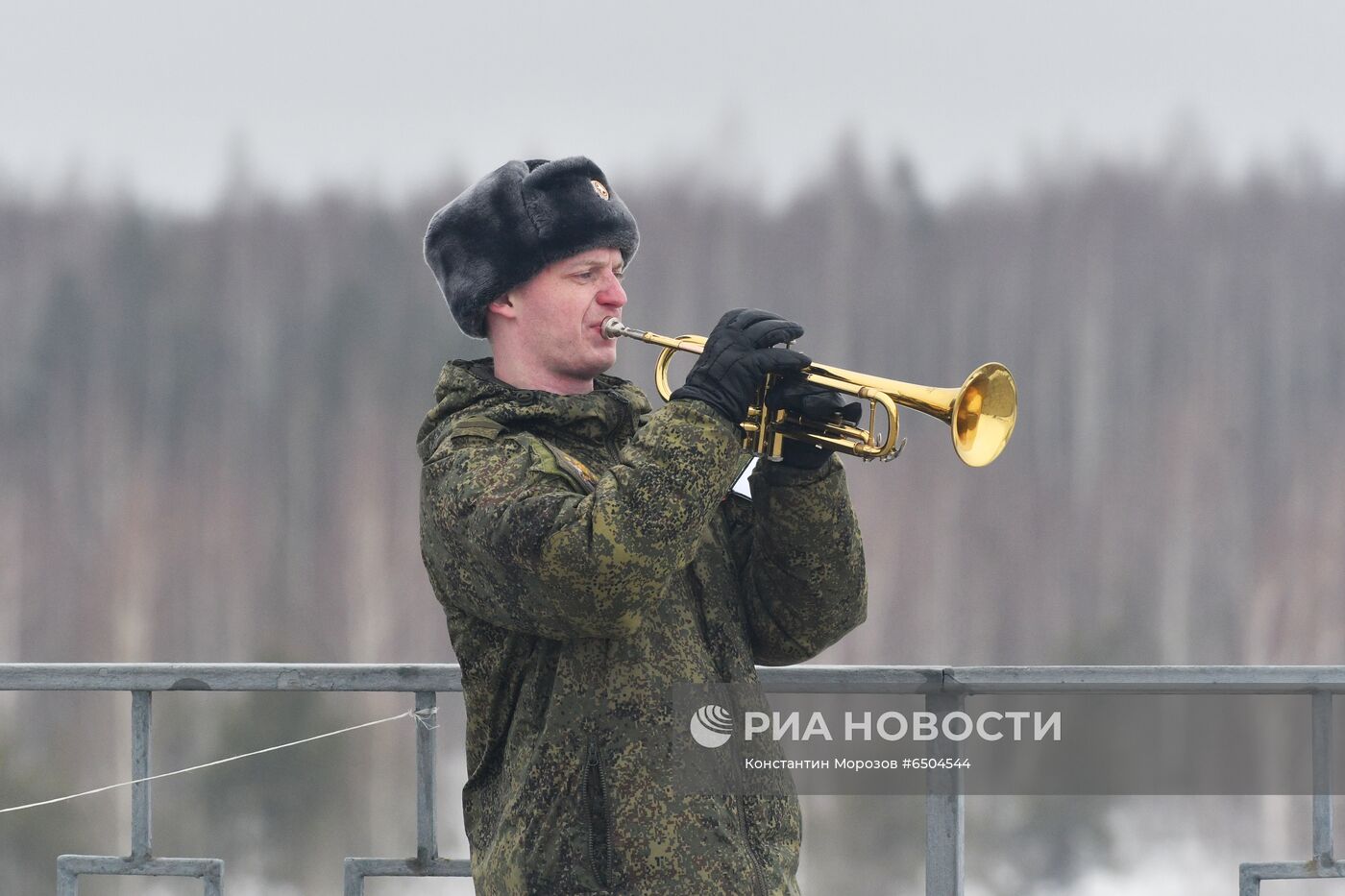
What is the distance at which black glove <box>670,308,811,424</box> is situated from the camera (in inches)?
77.5

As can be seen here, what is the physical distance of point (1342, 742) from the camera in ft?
9.46

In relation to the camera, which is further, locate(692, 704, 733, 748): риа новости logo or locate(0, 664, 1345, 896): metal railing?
locate(0, 664, 1345, 896): metal railing

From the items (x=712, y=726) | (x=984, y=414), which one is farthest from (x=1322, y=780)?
(x=712, y=726)

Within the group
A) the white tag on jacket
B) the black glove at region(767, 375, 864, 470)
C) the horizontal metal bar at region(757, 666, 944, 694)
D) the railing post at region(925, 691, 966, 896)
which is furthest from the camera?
the railing post at region(925, 691, 966, 896)

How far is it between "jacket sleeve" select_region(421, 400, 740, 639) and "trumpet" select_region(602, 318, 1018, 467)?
18 cm

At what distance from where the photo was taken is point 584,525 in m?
1.87

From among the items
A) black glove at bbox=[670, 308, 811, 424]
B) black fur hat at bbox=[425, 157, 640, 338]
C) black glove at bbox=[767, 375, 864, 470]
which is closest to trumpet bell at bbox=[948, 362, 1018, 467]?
black glove at bbox=[767, 375, 864, 470]

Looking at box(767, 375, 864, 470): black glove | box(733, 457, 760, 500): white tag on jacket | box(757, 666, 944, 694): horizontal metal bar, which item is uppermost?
box(767, 375, 864, 470): black glove

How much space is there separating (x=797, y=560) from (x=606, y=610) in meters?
0.40

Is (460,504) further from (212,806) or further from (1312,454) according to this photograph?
(1312,454)

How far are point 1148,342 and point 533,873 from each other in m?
20.3

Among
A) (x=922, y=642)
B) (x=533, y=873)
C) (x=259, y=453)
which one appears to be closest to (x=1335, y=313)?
(x=922, y=642)

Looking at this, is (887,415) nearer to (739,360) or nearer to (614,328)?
(739,360)

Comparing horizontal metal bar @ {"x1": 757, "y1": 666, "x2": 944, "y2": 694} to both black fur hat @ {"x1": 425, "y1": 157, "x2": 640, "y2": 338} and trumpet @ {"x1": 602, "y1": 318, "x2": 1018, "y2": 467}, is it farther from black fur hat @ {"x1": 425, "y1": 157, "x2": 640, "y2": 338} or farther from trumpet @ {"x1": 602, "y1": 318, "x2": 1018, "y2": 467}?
black fur hat @ {"x1": 425, "y1": 157, "x2": 640, "y2": 338}
